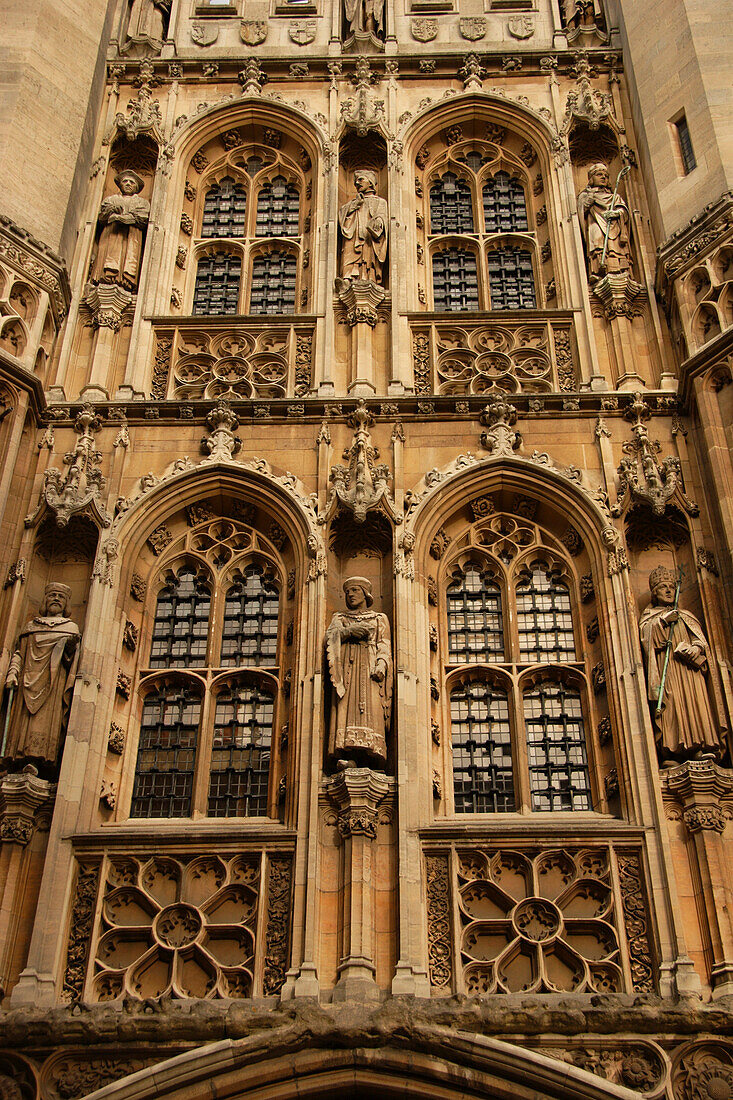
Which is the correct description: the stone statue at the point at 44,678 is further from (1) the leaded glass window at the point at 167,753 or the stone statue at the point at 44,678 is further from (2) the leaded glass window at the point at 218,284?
(2) the leaded glass window at the point at 218,284

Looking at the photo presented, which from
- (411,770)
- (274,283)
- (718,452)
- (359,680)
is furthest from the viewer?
(274,283)

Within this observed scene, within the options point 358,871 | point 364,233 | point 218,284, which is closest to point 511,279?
point 364,233

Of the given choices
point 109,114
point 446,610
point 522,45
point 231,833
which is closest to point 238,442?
point 446,610

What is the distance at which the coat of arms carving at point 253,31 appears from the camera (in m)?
22.3

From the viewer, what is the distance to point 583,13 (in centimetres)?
2236

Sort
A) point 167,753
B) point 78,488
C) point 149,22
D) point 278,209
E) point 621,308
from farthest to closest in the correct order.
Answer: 1. point 149,22
2. point 278,209
3. point 621,308
4. point 78,488
5. point 167,753

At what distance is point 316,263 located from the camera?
19125 mm

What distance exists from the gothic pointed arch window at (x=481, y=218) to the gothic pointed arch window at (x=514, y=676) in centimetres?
401

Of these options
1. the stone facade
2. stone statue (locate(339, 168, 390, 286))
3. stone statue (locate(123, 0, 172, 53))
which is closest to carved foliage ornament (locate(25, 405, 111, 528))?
the stone facade

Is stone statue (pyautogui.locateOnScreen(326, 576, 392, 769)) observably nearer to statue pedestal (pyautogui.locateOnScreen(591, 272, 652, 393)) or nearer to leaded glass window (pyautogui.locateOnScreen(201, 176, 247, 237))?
statue pedestal (pyautogui.locateOnScreen(591, 272, 652, 393))

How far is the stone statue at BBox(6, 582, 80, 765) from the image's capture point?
46.6ft

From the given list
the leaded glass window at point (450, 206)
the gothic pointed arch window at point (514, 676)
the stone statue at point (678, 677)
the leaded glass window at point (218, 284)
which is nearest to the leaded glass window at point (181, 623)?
the gothic pointed arch window at point (514, 676)

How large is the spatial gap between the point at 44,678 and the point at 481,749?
4.43 metres

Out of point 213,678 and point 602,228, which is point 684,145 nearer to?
point 602,228
